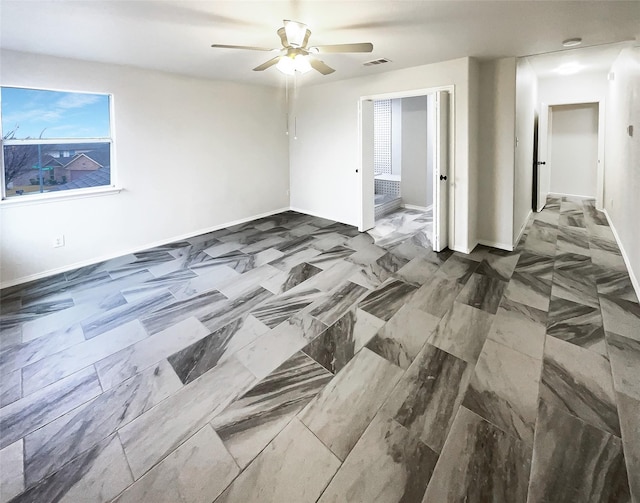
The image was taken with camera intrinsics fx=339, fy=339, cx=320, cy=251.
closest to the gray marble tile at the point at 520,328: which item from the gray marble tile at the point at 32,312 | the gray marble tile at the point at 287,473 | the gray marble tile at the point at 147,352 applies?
the gray marble tile at the point at 287,473

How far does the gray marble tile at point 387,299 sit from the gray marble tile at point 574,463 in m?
1.36

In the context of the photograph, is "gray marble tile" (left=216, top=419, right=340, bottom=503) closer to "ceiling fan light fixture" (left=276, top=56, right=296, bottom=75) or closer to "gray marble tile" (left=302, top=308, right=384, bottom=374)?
"gray marble tile" (left=302, top=308, right=384, bottom=374)

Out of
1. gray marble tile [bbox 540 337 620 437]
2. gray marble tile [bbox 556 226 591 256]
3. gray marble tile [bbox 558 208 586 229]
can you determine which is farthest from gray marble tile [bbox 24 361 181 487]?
gray marble tile [bbox 558 208 586 229]

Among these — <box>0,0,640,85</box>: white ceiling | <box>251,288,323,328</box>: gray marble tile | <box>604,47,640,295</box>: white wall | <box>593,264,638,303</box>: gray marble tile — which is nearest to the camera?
<box>0,0,640,85</box>: white ceiling

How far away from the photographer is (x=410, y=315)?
294cm

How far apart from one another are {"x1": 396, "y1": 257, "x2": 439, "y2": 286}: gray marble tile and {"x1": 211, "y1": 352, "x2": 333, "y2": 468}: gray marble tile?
170 cm

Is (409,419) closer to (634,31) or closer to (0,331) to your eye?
(0,331)

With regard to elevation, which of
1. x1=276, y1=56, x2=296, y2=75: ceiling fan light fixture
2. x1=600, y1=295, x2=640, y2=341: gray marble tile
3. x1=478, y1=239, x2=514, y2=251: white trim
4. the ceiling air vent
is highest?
the ceiling air vent

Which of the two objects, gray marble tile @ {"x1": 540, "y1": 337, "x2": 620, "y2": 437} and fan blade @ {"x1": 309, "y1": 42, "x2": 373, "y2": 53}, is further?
fan blade @ {"x1": 309, "y1": 42, "x2": 373, "y2": 53}

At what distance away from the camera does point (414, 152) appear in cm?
686

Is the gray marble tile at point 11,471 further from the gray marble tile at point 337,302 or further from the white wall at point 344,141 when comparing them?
the white wall at point 344,141

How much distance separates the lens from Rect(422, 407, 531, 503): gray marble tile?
4.85 feet

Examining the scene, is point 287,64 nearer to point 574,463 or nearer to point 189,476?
point 189,476

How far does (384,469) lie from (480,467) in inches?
17.8
